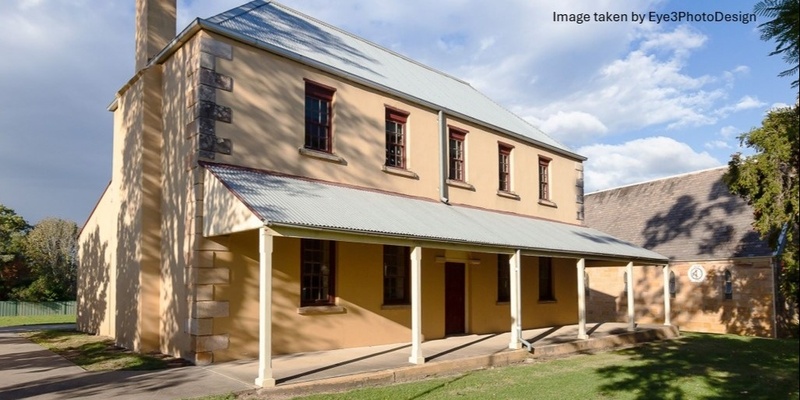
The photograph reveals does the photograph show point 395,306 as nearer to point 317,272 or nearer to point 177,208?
point 317,272

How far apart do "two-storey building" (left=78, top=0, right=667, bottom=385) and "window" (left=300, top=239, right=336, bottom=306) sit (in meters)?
0.03

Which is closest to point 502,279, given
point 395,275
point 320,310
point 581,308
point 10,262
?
point 581,308

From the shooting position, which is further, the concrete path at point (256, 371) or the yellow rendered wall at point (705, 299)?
the yellow rendered wall at point (705, 299)

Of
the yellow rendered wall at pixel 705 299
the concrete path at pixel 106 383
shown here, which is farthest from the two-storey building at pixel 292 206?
the yellow rendered wall at pixel 705 299

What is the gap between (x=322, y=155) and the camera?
12727 millimetres

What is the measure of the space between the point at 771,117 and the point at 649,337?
23.1ft

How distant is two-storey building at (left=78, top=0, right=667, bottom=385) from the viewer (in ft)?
35.3

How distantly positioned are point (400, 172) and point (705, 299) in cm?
1459

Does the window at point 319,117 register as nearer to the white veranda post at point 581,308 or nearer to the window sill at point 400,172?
the window sill at point 400,172

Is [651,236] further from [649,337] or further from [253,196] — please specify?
[253,196]

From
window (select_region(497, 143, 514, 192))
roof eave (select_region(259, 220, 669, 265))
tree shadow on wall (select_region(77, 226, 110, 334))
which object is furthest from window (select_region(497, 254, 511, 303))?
tree shadow on wall (select_region(77, 226, 110, 334))

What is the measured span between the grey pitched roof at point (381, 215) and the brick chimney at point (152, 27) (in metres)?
4.79

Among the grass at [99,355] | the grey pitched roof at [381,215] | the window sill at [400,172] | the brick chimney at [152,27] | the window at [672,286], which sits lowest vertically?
the grass at [99,355]

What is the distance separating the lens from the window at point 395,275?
1405 centimetres
